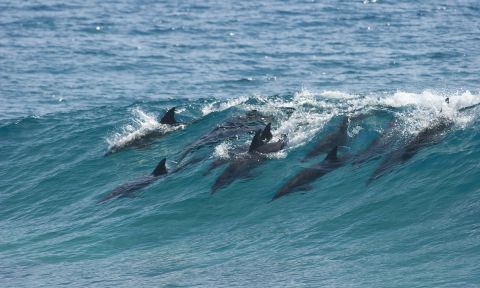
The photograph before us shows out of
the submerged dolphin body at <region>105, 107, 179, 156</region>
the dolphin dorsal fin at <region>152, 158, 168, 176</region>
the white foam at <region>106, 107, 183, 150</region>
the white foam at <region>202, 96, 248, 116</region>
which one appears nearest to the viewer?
the dolphin dorsal fin at <region>152, 158, 168, 176</region>

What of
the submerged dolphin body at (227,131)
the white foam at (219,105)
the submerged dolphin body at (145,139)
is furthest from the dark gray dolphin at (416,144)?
the white foam at (219,105)

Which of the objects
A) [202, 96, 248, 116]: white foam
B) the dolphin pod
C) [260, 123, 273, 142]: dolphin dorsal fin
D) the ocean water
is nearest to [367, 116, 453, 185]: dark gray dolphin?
the dolphin pod

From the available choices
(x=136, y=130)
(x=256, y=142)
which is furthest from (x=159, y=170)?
(x=136, y=130)

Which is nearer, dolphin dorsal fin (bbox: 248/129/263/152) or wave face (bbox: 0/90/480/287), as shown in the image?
→ wave face (bbox: 0/90/480/287)

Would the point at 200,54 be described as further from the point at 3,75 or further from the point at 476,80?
the point at 476,80

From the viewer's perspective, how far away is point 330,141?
26094mm

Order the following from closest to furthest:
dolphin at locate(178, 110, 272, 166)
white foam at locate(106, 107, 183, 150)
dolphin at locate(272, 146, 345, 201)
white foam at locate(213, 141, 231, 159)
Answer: dolphin at locate(272, 146, 345, 201) < white foam at locate(213, 141, 231, 159) < dolphin at locate(178, 110, 272, 166) < white foam at locate(106, 107, 183, 150)

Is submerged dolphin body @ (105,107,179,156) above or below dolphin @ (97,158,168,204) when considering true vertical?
above

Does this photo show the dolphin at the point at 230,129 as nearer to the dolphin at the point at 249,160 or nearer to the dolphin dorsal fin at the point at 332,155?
the dolphin at the point at 249,160

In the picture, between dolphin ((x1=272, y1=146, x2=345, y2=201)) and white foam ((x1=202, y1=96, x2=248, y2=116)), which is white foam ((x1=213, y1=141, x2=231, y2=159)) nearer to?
dolphin ((x1=272, y1=146, x2=345, y2=201))

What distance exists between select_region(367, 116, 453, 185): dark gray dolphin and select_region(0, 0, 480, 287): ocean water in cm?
15

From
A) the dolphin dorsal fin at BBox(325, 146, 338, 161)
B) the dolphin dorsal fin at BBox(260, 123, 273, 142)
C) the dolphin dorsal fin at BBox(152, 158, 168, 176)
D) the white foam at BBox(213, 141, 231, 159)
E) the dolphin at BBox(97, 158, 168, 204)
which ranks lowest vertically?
the dolphin at BBox(97, 158, 168, 204)

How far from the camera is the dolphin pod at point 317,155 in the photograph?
24.0 metres

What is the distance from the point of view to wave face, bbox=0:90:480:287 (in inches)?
776
